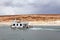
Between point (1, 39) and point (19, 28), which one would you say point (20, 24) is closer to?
point (19, 28)

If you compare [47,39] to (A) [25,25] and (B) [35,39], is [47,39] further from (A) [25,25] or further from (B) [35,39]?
(A) [25,25]

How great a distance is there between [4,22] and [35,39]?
68880 mm

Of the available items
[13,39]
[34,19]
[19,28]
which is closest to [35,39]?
[13,39]

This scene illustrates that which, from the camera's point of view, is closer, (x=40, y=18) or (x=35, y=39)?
(x=35, y=39)

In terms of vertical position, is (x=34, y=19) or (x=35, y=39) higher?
Answer: (x=35, y=39)

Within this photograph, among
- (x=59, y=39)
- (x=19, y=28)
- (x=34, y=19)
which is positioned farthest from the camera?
(x=34, y=19)

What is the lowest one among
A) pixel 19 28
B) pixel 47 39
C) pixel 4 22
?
pixel 4 22

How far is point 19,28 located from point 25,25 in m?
2.02

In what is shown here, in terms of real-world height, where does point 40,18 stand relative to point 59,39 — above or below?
below

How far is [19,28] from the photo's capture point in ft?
181

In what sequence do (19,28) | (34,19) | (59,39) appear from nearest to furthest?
1. (59,39)
2. (19,28)
3. (34,19)

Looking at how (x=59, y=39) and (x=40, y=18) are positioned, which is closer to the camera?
(x=59, y=39)

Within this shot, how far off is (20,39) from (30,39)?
1690mm

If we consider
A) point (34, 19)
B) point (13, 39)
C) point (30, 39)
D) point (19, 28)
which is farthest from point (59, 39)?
point (34, 19)
